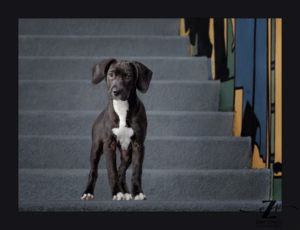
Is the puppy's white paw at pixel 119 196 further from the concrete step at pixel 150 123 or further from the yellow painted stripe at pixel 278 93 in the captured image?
the yellow painted stripe at pixel 278 93

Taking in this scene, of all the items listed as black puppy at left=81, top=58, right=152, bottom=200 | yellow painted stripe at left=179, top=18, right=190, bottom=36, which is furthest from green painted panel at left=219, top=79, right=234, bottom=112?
black puppy at left=81, top=58, right=152, bottom=200

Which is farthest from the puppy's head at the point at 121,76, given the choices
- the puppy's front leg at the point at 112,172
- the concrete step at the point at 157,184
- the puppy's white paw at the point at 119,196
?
the concrete step at the point at 157,184

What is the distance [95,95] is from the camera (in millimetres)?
2691

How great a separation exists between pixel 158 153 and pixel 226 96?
2.50 ft

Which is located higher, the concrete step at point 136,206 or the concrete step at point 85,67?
the concrete step at point 85,67

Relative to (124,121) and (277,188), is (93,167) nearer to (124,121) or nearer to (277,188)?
(124,121)

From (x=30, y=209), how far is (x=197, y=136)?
1237 millimetres

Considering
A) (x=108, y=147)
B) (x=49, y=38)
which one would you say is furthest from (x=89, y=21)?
(x=108, y=147)

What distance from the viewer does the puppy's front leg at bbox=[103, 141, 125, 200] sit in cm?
157

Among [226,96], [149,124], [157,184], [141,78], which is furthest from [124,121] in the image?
[226,96]

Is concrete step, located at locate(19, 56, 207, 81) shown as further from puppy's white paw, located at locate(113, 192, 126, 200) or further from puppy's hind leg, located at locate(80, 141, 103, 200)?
puppy's white paw, located at locate(113, 192, 126, 200)

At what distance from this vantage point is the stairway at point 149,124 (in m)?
2.10

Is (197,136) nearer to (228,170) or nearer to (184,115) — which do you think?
(184,115)

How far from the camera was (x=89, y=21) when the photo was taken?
3.51 metres
